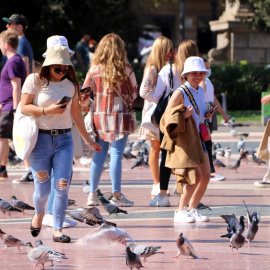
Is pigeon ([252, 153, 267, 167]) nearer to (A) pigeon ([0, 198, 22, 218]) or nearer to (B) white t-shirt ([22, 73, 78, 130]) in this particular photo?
(A) pigeon ([0, 198, 22, 218])

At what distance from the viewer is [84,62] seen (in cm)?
2447

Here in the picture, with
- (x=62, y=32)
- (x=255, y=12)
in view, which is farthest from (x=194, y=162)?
(x=62, y=32)

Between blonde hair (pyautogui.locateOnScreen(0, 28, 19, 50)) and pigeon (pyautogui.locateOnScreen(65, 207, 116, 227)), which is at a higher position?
blonde hair (pyautogui.locateOnScreen(0, 28, 19, 50))

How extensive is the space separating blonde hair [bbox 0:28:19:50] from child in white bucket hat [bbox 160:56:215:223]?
10.9 feet

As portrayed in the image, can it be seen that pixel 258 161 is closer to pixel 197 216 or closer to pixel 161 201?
pixel 161 201

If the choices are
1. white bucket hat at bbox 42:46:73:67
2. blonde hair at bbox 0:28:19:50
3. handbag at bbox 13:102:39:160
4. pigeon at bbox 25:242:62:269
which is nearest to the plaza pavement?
pigeon at bbox 25:242:62:269

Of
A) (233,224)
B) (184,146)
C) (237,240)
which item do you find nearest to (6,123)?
(184,146)

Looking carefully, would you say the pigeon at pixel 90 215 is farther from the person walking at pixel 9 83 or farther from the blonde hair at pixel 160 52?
the person walking at pixel 9 83

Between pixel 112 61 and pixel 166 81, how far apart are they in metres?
0.61

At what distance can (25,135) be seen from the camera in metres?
6.80

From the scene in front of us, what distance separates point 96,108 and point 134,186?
2.04m

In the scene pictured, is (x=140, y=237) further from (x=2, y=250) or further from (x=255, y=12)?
(x=255, y=12)

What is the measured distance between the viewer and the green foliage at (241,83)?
24.7 metres

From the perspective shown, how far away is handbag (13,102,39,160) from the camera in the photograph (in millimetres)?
6785
